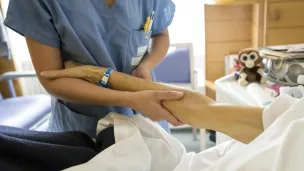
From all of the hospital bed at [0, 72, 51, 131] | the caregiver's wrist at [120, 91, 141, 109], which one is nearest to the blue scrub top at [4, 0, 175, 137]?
the caregiver's wrist at [120, 91, 141, 109]

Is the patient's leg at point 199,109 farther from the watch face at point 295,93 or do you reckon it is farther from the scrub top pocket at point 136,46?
the watch face at point 295,93

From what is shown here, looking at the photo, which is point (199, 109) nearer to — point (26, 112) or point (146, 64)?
point (146, 64)

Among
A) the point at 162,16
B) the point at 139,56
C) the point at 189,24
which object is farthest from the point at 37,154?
the point at 189,24

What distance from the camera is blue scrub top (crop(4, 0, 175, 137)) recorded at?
0.72 m

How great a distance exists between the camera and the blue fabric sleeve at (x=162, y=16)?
3.19ft

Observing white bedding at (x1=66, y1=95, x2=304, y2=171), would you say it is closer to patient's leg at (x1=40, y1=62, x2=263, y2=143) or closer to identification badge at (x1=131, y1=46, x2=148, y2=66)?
patient's leg at (x1=40, y1=62, x2=263, y2=143)

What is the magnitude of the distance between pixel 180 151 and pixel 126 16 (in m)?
0.35

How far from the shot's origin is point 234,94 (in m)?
1.20

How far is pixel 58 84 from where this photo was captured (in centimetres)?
74

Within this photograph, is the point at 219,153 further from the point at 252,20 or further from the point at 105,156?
the point at 252,20

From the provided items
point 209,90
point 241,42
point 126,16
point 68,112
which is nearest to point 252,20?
point 241,42

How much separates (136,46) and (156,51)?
0.13 metres

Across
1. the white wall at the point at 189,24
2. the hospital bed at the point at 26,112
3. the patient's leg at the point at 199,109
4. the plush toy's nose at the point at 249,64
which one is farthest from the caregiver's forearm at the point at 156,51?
the white wall at the point at 189,24

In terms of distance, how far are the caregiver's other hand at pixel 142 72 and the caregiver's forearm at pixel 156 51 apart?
2cm
